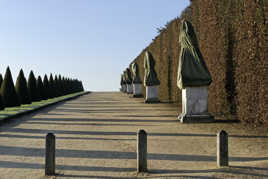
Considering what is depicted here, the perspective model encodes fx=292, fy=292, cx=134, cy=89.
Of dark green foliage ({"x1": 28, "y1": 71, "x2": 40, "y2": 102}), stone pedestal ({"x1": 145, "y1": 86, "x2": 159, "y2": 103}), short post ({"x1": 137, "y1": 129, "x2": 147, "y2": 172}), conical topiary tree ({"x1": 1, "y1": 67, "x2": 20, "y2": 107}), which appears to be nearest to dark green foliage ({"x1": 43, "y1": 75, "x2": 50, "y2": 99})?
dark green foliage ({"x1": 28, "y1": 71, "x2": 40, "y2": 102})

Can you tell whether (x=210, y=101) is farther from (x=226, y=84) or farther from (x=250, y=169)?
(x=250, y=169)

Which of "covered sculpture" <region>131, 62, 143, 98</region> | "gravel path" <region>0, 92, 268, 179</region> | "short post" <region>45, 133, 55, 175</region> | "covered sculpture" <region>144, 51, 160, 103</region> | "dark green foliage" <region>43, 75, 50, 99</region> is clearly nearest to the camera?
"short post" <region>45, 133, 55, 175</region>

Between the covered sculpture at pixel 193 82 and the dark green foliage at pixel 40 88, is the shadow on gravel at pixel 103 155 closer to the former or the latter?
the covered sculpture at pixel 193 82

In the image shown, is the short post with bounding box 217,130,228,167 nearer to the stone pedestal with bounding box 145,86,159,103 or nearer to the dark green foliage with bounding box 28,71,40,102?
the stone pedestal with bounding box 145,86,159,103

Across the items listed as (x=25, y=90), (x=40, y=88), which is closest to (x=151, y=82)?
(x=25, y=90)

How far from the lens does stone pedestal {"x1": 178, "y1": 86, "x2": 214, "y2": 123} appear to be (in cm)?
1205

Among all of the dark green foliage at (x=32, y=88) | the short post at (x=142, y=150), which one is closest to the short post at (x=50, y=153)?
the short post at (x=142, y=150)

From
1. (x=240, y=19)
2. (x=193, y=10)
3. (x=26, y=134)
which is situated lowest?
(x=26, y=134)

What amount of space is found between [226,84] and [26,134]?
825cm

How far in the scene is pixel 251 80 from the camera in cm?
1029

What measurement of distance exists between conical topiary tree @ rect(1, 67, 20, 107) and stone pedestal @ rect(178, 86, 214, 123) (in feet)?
43.4

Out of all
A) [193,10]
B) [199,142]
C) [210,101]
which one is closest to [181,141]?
[199,142]

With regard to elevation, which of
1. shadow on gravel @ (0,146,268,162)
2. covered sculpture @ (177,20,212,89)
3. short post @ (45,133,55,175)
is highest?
covered sculpture @ (177,20,212,89)

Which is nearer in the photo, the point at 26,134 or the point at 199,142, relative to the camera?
the point at 199,142
